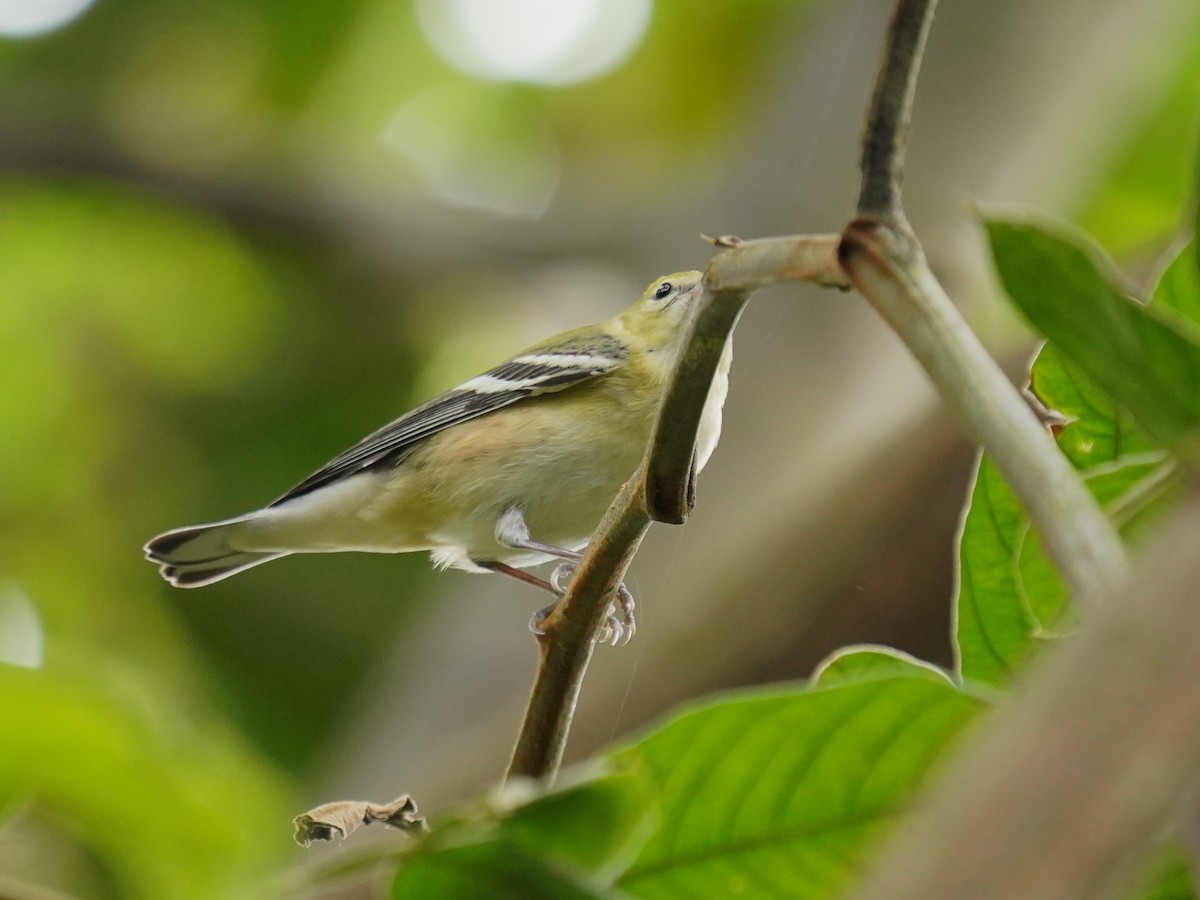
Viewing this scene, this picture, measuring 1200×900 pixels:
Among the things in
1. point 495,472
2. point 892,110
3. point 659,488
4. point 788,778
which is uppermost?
point 495,472

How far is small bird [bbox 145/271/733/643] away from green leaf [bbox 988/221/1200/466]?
2404mm

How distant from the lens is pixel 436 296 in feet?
17.9

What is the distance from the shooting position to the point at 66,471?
5.89 meters

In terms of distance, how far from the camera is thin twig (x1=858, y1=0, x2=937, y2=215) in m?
0.83

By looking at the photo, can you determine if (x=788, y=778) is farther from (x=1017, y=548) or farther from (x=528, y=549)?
(x=528, y=549)

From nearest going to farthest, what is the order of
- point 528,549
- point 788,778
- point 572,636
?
point 788,778 → point 572,636 → point 528,549

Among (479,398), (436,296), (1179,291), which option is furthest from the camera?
(436,296)

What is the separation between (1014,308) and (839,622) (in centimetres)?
280

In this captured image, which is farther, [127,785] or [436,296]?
[436,296]

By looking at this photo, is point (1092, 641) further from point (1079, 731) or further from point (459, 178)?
point (459, 178)

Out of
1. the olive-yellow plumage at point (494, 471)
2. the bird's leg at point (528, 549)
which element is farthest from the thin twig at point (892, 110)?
the olive-yellow plumage at point (494, 471)

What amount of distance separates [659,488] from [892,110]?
48cm

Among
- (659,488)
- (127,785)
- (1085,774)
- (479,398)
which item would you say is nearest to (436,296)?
(479,398)

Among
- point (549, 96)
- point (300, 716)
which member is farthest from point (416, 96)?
point (300, 716)
